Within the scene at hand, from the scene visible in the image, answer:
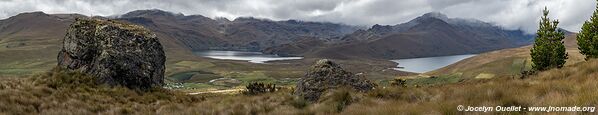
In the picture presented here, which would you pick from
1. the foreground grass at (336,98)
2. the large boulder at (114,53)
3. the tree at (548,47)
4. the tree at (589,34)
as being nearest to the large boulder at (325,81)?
the foreground grass at (336,98)

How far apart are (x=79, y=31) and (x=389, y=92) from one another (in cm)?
1596

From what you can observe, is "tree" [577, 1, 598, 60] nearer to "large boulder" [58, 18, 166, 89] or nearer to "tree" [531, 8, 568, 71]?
"tree" [531, 8, 568, 71]

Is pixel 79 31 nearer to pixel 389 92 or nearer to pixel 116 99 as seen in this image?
pixel 116 99

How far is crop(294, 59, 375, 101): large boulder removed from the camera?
16.5 meters

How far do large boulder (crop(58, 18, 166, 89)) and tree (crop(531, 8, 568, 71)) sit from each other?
3954 centimetres

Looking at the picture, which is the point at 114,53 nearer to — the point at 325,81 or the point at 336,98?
the point at 325,81

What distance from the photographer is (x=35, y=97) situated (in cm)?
1589

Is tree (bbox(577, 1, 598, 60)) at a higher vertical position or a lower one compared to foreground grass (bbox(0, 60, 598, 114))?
higher

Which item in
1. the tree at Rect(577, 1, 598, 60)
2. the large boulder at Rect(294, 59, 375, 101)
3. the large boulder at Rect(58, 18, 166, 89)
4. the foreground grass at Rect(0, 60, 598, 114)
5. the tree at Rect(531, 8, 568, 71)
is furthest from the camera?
the tree at Rect(531, 8, 568, 71)

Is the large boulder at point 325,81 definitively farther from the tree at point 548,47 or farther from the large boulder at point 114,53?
the tree at point 548,47

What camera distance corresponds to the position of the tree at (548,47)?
50031 millimetres

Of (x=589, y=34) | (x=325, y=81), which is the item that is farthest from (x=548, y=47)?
(x=325, y=81)

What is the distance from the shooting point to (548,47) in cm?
5156

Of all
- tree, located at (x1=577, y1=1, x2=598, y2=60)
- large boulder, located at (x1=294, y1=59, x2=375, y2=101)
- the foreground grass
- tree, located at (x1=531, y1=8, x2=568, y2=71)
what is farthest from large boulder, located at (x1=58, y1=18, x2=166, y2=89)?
tree, located at (x1=531, y1=8, x2=568, y2=71)
